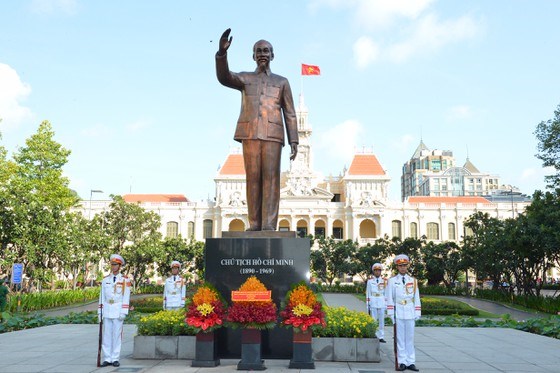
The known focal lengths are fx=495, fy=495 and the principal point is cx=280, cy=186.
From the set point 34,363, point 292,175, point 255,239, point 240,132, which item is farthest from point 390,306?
point 292,175

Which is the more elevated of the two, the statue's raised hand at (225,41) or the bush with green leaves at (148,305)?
the statue's raised hand at (225,41)

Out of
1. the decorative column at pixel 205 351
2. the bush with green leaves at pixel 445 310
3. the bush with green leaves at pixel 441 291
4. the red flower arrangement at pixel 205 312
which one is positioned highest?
the red flower arrangement at pixel 205 312

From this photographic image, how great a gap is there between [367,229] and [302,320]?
62.3m

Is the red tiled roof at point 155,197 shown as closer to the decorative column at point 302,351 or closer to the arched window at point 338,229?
the arched window at point 338,229

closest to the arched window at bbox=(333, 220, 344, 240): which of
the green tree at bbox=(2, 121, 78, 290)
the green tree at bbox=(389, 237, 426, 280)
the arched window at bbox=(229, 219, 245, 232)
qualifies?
the arched window at bbox=(229, 219, 245, 232)

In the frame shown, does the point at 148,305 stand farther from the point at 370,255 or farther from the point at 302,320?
the point at 370,255

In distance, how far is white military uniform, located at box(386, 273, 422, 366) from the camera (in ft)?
25.7

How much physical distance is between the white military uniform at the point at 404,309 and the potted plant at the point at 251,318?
2.15 m

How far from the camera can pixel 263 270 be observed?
799 centimetres

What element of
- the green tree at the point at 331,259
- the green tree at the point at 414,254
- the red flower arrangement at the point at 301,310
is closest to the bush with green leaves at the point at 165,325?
the red flower arrangement at the point at 301,310

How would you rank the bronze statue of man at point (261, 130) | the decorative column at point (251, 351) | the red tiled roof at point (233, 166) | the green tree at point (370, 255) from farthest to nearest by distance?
the red tiled roof at point (233, 166)
the green tree at point (370, 255)
the bronze statue of man at point (261, 130)
the decorative column at point (251, 351)

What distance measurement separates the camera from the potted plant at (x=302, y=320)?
7.29 m

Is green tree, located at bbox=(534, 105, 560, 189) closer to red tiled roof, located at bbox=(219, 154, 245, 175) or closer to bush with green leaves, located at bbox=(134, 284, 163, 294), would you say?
bush with green leaves, located at bbox=(134, 284, 163, 294)

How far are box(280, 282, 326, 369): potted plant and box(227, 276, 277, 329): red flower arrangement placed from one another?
24 cm
